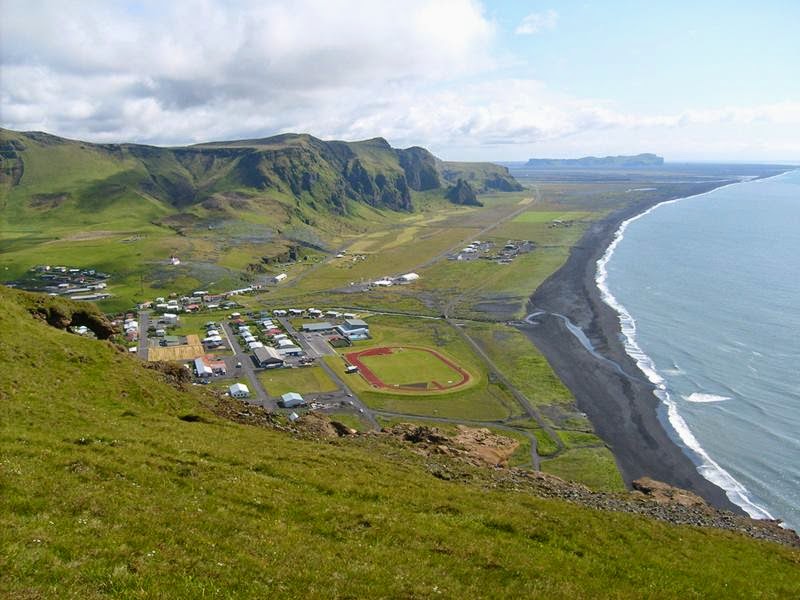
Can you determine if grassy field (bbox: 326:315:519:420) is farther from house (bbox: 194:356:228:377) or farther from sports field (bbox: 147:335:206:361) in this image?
sports field (bbox: 147:335:206:361)

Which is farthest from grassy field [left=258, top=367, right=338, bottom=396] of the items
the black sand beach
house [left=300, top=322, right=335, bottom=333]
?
the black sand beach

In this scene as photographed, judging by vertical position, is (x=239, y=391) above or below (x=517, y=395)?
above

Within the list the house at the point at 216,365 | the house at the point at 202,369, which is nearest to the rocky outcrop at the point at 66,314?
the house at the point at 202,369

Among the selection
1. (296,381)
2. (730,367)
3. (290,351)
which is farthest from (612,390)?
(290,351)

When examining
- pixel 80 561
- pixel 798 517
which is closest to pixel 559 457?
pixel 798 517

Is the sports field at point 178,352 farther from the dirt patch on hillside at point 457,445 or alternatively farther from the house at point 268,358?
the dirt patch on hillside at point 457,445

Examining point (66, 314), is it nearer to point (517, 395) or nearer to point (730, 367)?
point (517, 395)

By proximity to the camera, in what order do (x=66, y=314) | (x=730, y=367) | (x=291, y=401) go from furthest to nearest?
(x=730, y=367) → (x=291, y=401) → (x=66, y=314)
